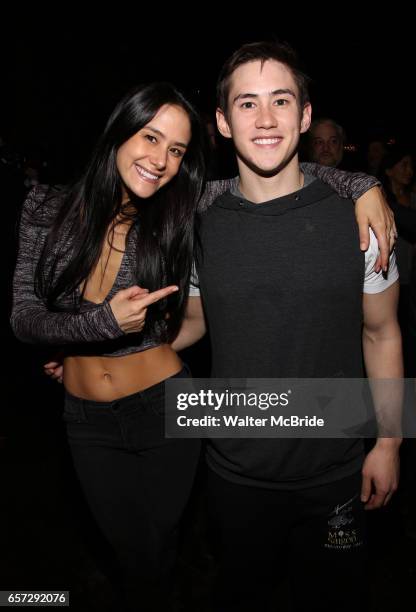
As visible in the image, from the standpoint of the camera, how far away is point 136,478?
1851mm

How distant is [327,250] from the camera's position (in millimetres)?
1479

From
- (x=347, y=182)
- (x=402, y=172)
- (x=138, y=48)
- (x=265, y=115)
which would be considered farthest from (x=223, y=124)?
(x=138, y=48)

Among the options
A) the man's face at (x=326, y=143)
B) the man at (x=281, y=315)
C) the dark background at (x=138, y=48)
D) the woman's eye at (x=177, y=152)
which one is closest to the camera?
the man at (x=281, y=315)

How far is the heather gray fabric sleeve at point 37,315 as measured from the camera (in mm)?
1593

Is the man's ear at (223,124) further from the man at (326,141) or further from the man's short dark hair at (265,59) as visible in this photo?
the man at (326,141)

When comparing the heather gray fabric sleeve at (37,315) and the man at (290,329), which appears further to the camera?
the heather gray fabric sleeve at (37,315)

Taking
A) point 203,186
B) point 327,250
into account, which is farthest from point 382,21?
point 327,250

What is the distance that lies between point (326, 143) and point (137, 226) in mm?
2288

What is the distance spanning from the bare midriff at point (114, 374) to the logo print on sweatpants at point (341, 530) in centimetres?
76

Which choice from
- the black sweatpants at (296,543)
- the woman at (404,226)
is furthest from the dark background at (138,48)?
the black sweatpants at (296,543)

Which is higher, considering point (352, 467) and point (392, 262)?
point (392, 262)

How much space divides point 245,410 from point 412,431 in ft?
5.94

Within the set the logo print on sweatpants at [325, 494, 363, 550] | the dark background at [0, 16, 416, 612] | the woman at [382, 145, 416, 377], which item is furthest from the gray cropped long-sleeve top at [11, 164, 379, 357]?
the woman at [382, 145, 416, 377]

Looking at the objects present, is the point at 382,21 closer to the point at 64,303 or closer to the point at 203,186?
the point at 203,186
